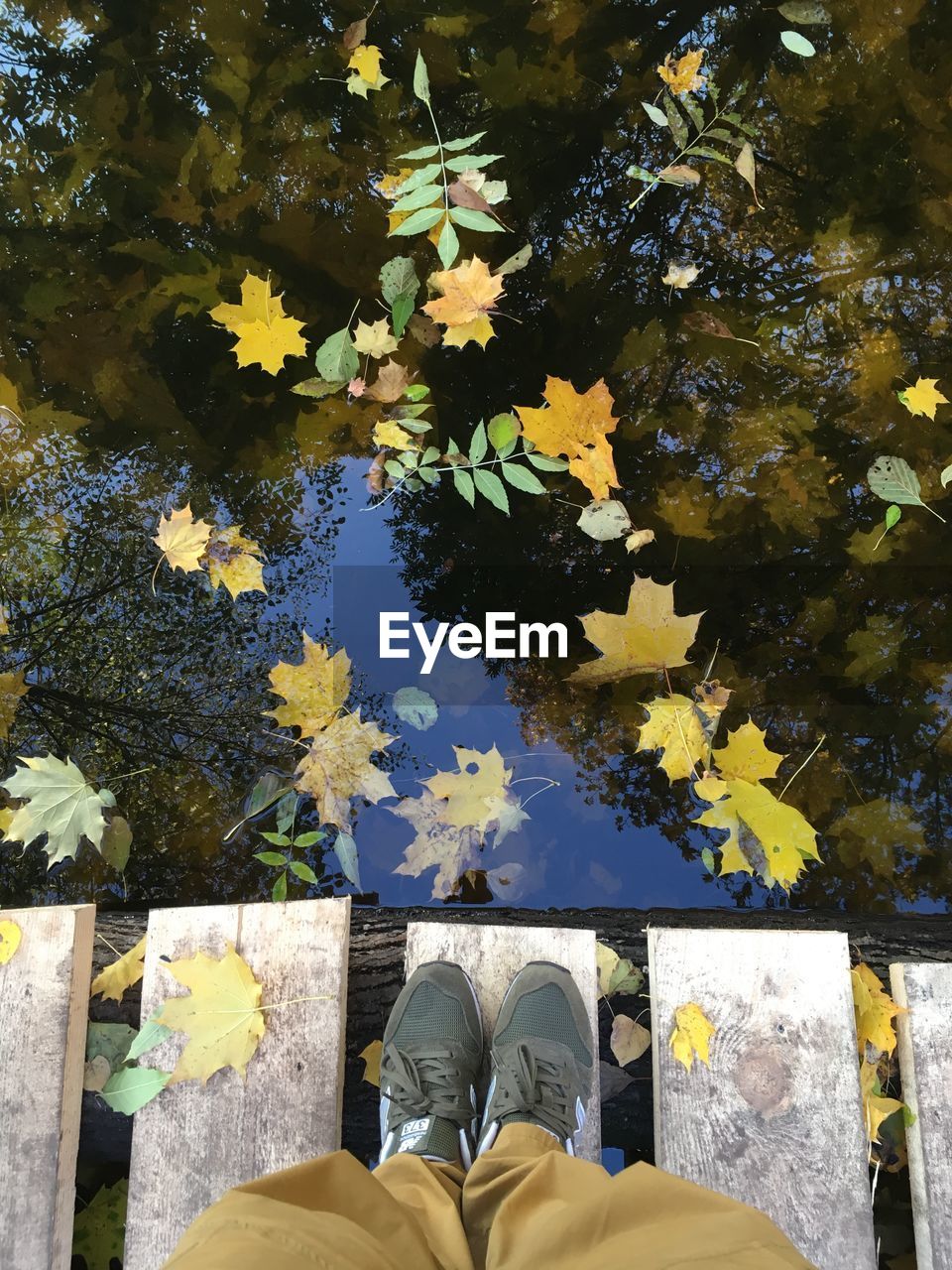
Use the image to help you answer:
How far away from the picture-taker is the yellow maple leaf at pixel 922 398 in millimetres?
1630

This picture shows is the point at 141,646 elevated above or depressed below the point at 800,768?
above

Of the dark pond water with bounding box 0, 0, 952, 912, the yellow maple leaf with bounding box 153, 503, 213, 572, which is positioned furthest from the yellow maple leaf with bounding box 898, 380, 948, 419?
the yellow maple leaf with bounding box 153, 503, 213, 572

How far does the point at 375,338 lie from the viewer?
1644mm

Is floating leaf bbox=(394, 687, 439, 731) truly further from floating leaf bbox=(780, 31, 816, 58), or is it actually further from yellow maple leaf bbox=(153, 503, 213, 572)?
floating leaf bbox=(780, 31, 816, 58)

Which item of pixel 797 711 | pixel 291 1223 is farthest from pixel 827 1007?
pixel 291 1223

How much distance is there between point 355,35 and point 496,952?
6.42 feet

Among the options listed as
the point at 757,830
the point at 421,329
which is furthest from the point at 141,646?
the point at 757,830

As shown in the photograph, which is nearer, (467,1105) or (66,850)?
(467,1105)

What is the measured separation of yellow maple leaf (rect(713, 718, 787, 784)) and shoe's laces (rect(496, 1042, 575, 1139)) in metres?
0.69

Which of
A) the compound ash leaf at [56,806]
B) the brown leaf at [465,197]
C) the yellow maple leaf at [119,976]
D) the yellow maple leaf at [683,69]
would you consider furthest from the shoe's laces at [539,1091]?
the yellow maple leaf at [683,69]

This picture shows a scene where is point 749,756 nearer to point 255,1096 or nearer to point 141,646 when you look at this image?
point 255,1096

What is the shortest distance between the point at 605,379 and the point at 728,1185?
1537mm

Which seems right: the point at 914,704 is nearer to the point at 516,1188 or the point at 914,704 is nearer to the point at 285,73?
the point at 516,1188

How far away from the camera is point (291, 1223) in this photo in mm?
855
